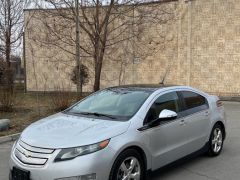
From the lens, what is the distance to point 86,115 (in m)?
6.14

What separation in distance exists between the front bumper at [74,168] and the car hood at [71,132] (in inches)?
7.8

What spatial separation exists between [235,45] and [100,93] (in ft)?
48.7

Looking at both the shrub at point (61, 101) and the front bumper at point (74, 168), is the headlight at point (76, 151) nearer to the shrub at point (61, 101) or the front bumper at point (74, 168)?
the front bumper at point (74, 168)

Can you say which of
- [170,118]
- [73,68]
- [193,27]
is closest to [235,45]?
[193,27]

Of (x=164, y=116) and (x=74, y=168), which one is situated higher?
(x=164, y=116)

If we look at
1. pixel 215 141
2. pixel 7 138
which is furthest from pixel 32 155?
pixel 7 138

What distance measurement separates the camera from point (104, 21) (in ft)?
65.8

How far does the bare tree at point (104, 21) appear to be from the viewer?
65.5 feet

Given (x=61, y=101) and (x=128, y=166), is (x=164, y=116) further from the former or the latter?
(x=61, y=101)

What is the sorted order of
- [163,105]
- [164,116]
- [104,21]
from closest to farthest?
[164,116] < [163,105] < [104,21]

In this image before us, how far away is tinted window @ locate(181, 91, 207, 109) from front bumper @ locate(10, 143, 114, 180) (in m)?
2.48

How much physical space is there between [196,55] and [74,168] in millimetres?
17674

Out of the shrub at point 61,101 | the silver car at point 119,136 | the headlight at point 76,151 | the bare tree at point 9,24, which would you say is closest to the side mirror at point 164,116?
the silver car at point 119,136

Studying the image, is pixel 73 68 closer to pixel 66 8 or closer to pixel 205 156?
pixel 66 8
